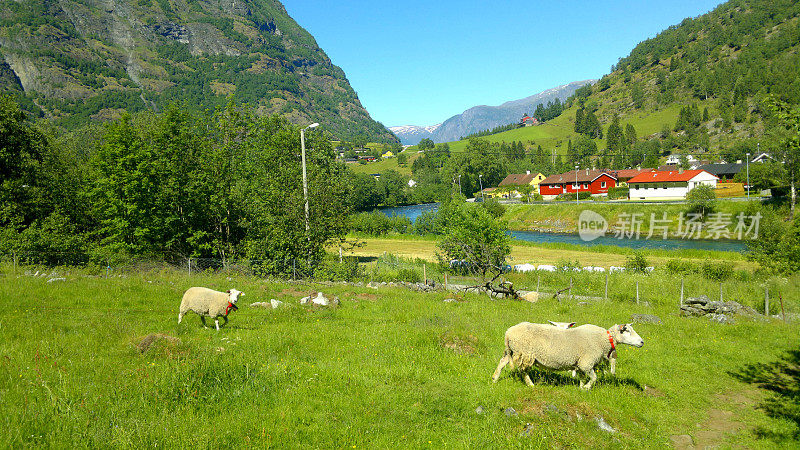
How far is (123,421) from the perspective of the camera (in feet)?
21.3

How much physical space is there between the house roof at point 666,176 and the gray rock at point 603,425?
10937 cm

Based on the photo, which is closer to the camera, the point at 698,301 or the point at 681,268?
the point at 698,301

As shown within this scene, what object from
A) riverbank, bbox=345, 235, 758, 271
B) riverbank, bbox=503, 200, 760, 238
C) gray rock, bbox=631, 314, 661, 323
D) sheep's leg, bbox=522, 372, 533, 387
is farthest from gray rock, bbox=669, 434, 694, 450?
riverbank, bbox=503, 200, 760, 238

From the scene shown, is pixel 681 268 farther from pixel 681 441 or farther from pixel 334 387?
pixel 334 387

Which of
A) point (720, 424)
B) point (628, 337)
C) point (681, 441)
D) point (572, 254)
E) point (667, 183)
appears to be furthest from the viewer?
point (667, 183)

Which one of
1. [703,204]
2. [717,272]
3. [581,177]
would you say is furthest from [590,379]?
[581,177]

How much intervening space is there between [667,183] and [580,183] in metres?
23.5

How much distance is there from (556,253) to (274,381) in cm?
5151

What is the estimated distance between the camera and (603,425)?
8.02 metres

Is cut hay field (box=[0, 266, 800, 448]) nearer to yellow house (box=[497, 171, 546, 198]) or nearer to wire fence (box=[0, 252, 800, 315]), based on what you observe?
wire fence (box=[0, 252, 800, 315])

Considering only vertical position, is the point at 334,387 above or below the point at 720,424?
above

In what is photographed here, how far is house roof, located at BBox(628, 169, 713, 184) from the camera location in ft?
315

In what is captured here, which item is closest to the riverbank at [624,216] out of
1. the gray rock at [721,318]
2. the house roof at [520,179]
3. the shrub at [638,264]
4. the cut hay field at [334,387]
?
the shrub at [638,264]

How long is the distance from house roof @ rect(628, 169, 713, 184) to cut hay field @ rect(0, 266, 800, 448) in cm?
9740
